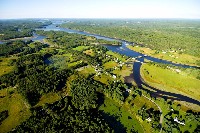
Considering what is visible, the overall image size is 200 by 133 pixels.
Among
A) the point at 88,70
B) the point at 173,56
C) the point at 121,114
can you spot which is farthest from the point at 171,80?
the point at 173,56

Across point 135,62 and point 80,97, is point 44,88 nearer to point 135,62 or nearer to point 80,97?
point 80,97

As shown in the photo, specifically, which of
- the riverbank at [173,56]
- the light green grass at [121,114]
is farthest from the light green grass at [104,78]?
the riverbank at [173,56]

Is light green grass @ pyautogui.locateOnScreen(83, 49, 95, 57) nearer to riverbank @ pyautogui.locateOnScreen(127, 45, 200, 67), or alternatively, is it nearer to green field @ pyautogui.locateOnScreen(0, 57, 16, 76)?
riverbank @ pyautogui.locateOnScreen(127, 45, 200, 67)

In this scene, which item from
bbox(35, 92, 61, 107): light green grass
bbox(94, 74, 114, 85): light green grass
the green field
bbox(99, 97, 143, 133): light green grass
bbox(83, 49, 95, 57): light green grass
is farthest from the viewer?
bbox(83, 49, 95, 57): light green grass

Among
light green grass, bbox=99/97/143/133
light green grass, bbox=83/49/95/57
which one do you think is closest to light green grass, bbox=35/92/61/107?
light green grass, bbox=99/97/143/133

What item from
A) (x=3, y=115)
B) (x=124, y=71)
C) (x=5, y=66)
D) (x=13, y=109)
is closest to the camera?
(x=3, y=115)

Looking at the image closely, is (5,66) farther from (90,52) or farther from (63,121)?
(63,121)
